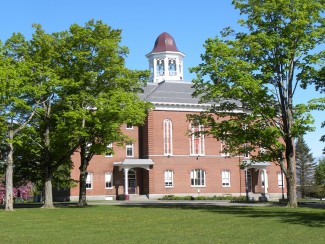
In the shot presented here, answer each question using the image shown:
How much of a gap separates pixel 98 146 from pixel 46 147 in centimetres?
413

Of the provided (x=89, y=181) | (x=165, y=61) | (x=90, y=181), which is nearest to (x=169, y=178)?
(x=90, y=181)

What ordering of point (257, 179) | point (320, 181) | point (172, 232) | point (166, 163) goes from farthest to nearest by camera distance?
point (320, 181), point (257, 179), point (166, 163), point (172, 232)

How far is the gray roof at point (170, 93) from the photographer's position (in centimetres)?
6184

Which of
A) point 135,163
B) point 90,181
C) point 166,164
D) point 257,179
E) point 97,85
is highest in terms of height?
point 97,85

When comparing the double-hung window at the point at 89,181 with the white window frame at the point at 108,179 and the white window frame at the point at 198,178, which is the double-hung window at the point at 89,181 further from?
the white window frame at the point at 198,178

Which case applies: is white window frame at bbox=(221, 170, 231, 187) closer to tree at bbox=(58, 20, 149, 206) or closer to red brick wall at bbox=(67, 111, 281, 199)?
red brick wall at bbox=(67, 111, 281, 199)

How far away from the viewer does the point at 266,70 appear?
30766mm

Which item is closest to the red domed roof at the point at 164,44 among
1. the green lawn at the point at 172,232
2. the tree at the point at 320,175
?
the tree at the point at 320,175

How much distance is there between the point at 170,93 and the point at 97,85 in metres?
27.1

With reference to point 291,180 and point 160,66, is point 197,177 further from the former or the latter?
point 291,180

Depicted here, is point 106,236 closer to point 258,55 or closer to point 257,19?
point 258,55

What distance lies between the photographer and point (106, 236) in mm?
16141

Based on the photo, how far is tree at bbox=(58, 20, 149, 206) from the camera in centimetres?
3438

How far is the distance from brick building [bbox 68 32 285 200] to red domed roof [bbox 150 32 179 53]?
11476 mm
